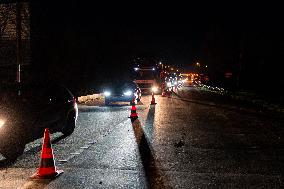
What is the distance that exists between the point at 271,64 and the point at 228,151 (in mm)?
43368

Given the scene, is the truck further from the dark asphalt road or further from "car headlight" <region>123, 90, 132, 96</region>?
the dark asphalt road

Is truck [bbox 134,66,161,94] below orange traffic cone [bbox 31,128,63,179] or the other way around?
the other way around

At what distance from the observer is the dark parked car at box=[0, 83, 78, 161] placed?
1027cm

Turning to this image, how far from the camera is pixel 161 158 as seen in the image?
1028 centimetres

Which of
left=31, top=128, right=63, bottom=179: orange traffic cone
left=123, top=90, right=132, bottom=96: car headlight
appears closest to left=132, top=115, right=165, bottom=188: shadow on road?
A: left=31, top=128, right=63, bottom=179: orange traffic cone

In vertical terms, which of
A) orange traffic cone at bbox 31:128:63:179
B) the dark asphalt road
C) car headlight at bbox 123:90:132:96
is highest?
car headlight at bbox 123:90:132:96

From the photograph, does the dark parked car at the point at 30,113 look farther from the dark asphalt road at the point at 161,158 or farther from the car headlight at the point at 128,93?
the car headlight at the point at 128,93

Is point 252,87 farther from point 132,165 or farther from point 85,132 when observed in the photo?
point 132,165

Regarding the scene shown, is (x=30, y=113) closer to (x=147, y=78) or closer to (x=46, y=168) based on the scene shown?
(x=46, y=168)

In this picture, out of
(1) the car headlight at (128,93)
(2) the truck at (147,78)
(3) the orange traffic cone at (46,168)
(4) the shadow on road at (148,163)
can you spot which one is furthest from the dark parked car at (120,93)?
(3) the orange traffic cone at (46,168)

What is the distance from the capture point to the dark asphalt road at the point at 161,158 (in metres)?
7.96

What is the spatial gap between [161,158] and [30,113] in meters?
3.32

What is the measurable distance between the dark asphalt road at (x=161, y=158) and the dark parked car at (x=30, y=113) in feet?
1.21

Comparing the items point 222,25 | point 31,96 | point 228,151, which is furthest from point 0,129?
point 222,25
